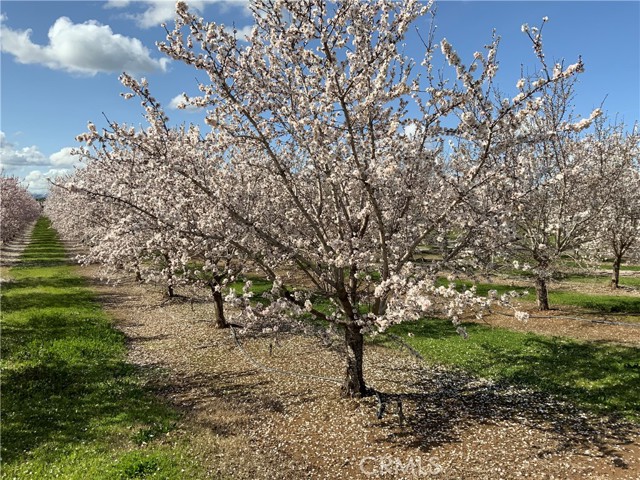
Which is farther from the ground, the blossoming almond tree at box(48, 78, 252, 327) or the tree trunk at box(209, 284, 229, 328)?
the blossoming almond tree at box(48, 78, 252, 327)

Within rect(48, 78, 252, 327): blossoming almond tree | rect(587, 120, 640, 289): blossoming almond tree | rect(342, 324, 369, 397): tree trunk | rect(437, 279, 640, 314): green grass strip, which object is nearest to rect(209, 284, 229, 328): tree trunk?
rect(48, 78, 252, 327): blossoming almond tree

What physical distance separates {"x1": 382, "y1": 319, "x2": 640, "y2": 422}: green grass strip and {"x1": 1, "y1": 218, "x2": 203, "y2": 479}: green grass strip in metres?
9.58

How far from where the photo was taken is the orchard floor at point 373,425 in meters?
9.68

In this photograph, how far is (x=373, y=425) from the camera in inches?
455

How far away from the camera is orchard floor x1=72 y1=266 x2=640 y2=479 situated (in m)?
9.68

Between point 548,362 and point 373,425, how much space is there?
851cm

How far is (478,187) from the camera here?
999 cm

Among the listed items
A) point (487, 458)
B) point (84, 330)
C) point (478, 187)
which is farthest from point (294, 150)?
point (84, 330)

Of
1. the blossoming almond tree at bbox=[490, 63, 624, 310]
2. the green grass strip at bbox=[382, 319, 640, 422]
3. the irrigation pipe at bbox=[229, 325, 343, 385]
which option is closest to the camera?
the green grass strip at bbox=[382, 319, 640, 422]

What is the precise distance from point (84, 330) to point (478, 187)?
63.1ft

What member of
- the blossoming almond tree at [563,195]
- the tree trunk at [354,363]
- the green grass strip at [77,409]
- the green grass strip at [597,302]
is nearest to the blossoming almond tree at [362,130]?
the tree trunk at [354,363]

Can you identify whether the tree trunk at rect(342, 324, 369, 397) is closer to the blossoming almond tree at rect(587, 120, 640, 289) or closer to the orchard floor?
the orchard floor

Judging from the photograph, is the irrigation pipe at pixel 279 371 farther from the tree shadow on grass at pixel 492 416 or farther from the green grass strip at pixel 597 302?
the green grass strip at pixel 597 302

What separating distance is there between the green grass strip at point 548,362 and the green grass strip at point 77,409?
958 cm
